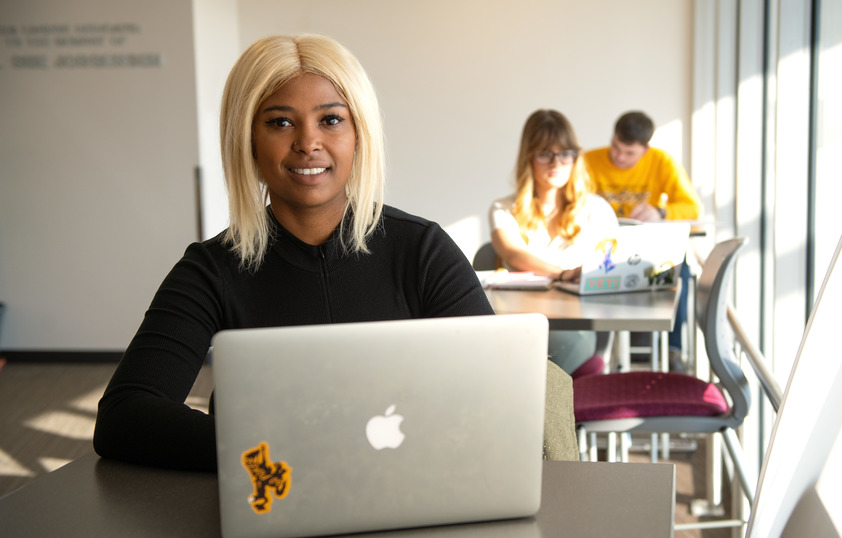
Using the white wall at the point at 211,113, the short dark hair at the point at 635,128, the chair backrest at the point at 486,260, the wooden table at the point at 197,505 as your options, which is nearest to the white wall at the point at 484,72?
the white wall at the point at 211,113

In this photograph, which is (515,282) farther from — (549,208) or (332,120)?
(332,120)

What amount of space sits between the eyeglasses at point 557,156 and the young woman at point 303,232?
67.2 inches

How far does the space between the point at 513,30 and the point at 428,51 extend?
68cm

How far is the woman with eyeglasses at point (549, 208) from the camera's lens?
125 inches

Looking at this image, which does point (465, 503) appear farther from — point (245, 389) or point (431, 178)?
point (431, 178)

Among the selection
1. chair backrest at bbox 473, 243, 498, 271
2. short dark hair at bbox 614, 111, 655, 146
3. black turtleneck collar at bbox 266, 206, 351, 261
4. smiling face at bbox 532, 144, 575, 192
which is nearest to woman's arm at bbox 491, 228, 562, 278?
chair backrest at bbox 473, 243, 498, 271

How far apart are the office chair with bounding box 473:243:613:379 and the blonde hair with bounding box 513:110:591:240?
0.21 meters

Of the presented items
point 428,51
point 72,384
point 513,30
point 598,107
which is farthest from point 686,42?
point 72,384

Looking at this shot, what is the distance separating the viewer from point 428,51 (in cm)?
682

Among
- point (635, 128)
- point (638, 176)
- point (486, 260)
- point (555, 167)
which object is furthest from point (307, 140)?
point (638, 176)

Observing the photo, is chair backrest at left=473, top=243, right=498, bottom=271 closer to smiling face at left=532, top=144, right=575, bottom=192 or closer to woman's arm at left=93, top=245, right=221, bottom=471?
smiling face at left=532, top=144, right=575, bottom=192

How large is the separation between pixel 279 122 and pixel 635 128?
350 cm

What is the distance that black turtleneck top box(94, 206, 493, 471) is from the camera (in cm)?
134

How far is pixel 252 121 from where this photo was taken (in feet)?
4.85
